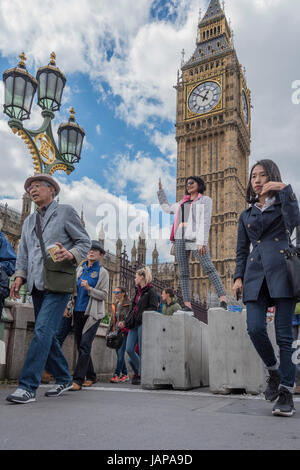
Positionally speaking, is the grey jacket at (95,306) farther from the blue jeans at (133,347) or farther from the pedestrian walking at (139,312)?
the blue jeans at (133,347)

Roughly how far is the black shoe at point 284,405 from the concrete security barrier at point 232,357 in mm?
Result: 1394

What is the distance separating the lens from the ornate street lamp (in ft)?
A: 20.9

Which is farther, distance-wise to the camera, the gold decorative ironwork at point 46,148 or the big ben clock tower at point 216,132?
the big ben clock tower at point 216,132

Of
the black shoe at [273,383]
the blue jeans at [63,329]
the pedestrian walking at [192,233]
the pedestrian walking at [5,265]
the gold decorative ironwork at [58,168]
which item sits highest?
the gold decorative ironwork at [58,168]

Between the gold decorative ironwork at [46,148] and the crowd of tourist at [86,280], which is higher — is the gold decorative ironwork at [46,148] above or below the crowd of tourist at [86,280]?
above

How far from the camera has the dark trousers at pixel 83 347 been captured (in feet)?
12.5

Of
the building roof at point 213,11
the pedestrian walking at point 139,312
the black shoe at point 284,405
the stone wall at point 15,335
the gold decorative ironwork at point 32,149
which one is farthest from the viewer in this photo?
the building roof at point 213,11

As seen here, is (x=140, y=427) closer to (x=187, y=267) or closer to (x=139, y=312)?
(x=187, y=267)

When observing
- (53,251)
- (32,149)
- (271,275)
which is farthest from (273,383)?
(32,149)

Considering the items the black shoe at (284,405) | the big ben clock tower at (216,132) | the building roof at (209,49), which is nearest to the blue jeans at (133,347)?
the black shoe at (284,405)

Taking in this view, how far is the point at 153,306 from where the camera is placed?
5.09m

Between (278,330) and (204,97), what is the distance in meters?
43.1

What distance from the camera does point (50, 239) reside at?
3.13 m
